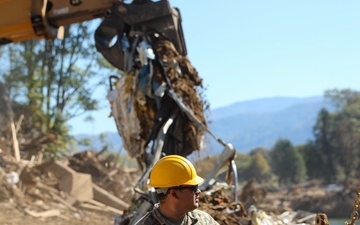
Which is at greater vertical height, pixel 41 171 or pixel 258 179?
pixel 41 171

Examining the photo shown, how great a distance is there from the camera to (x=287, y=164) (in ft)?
222

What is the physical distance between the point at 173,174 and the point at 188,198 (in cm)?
14

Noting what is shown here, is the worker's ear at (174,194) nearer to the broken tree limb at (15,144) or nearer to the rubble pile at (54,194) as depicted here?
the rubble pile at (54,194)

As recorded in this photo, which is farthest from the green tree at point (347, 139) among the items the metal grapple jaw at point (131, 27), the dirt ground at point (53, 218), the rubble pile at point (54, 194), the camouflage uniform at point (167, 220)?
the camouflage uniform at point (167, 220)

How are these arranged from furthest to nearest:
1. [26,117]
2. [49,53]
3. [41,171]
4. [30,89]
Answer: [49,53] → [30,89] → [26,117] → [41,171]

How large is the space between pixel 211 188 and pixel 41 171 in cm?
1066

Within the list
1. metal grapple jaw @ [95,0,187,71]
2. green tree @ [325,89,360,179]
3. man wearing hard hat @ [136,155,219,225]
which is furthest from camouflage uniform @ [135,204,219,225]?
green tree @ [325,89,360,179]

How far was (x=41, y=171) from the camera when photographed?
56.2 feet

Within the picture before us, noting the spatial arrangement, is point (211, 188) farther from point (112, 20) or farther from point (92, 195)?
point (92, 195)

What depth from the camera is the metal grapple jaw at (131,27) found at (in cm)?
783

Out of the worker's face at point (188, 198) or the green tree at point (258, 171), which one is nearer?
the worker's face at point (188, 198)

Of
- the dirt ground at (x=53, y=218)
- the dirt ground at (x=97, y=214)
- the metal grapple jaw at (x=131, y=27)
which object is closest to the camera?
the dirt ground at (x=97, y=214)

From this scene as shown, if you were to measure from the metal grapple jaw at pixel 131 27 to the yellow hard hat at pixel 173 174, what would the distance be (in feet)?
15.1

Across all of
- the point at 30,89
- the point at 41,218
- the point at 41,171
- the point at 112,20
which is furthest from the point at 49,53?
the point at 112,20
